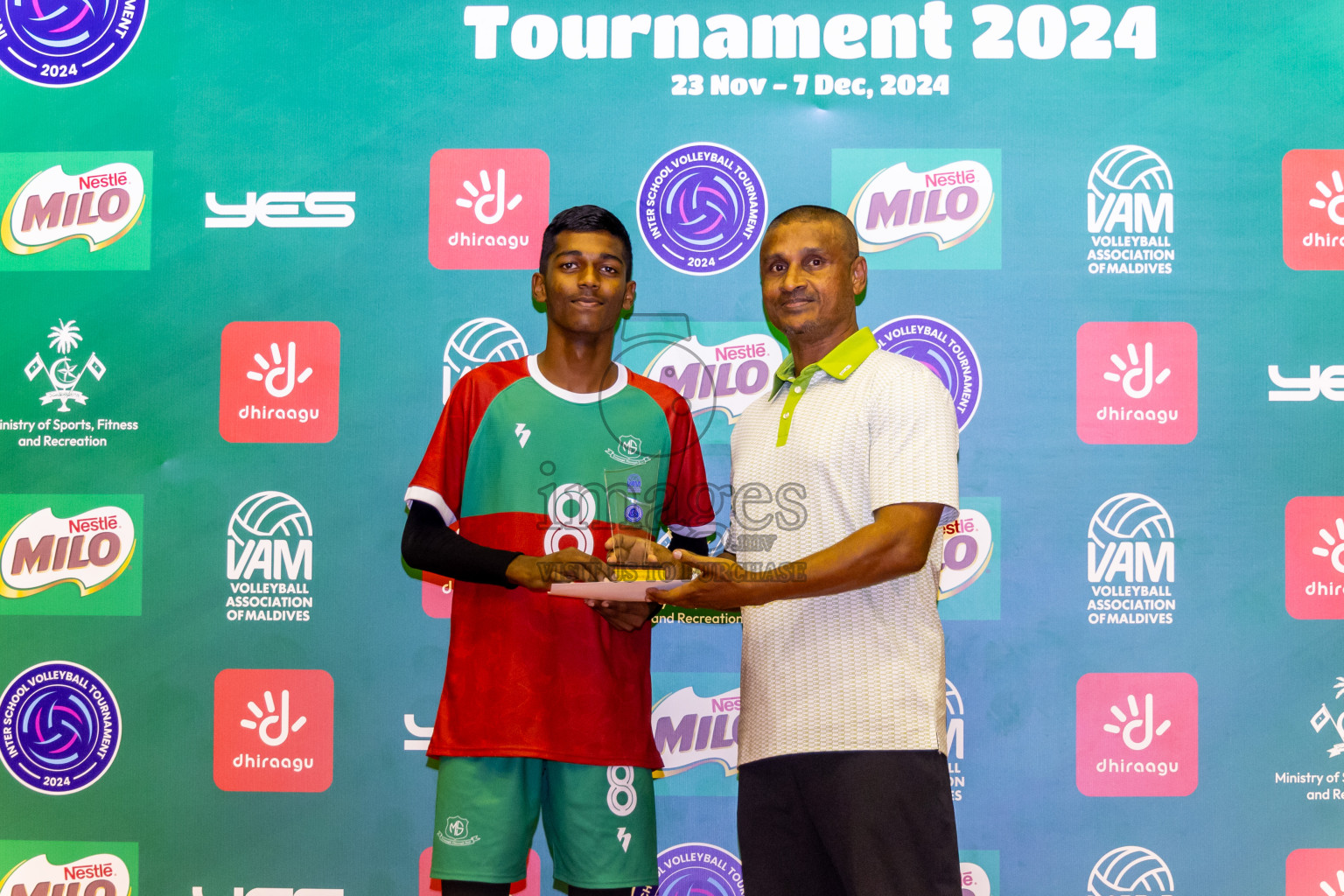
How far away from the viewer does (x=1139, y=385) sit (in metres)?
2.68

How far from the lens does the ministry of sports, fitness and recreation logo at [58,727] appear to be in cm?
275

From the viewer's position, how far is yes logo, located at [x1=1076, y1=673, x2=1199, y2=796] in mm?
2619

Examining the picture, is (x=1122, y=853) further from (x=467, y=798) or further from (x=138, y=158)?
(x=138, y=158)

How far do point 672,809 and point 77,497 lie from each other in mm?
1932

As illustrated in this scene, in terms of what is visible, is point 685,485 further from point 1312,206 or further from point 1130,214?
point 1312,206

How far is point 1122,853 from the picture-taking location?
2.62 meters

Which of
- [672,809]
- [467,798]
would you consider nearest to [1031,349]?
[672,809]

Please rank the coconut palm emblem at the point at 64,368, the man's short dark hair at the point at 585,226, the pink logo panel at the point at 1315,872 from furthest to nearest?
1. the coconut palm emblem at the point at 64,368
2. the pink logo panel at the point at 1315,872
3. the man's short dark hair at the point at 585,226

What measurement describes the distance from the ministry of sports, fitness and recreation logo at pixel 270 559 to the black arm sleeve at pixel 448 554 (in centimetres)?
83

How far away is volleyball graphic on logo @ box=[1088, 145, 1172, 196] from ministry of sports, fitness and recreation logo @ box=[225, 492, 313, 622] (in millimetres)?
2442

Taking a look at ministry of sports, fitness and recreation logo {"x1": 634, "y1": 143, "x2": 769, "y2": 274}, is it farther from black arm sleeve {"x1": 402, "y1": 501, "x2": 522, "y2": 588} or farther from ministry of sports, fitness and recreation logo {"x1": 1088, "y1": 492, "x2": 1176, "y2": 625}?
ministry of sports, fitness and recreation logo {"x1": 1088, "y1": 492, "x2": 1176, "y2": 625}

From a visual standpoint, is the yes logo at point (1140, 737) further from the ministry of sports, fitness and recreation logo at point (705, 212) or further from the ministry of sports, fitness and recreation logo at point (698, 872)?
the ministry of sports, fitness and recreation logo at point (705, 212)

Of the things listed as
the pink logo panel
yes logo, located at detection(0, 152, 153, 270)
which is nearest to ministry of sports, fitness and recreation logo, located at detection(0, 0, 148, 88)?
yes logo, located at detection(0, 152, 153, 270)

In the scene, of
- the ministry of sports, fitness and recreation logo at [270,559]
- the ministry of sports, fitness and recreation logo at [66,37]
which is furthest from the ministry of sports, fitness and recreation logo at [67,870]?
the ministry of sports, fitness and recreation logo at [66,37]
